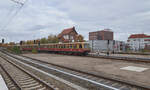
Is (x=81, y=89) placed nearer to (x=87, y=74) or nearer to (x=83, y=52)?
(x=87, y=74)

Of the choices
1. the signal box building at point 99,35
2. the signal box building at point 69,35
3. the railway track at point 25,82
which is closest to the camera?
the railway track at point 25,82

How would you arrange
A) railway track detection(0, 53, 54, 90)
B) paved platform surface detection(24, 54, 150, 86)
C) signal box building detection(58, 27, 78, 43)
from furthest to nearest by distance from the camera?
signal box building detection(58, 27, 78, 43)
paved platform surface detection(24, 54, 150, 86)
railway track detection(0, 53, 54, 90)

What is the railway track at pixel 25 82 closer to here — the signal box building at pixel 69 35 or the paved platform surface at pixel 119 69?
the paved platform surface at pixel 119 69

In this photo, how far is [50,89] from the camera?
514cm

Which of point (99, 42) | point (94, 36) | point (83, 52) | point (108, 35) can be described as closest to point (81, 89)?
point (83, 52)

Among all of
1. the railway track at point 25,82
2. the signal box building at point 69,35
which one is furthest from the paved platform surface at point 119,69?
the signal box building at point 69,35

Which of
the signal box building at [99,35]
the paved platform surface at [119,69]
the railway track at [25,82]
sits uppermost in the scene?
the signal box building at [99,35]

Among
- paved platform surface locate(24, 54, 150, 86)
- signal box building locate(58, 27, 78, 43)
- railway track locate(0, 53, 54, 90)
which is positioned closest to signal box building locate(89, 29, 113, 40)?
signal box building locate(58, 27, 78, 43)

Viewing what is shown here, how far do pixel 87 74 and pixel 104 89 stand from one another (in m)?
2.78

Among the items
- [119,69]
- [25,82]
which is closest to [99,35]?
[119,69]

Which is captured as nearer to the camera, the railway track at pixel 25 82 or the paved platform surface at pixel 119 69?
the railway track at pixel 25 82

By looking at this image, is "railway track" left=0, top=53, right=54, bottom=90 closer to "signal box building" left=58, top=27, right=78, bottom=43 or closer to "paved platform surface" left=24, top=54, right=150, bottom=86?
"paved platform surface" left=24, top=54, right=150, bottom=86

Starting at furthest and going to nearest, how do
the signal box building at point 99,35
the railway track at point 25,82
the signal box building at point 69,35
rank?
the signal box building at point 99,35 → the signal box building at point 69,35 → the railway track at point 25,82

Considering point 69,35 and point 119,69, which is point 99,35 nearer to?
point 69,35
